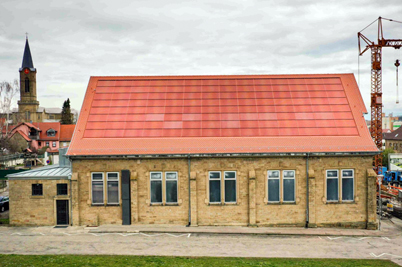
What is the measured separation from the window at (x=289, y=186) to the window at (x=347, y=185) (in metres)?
3.24

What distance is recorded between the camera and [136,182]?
937 inches

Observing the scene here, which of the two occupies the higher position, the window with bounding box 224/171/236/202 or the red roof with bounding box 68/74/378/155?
the red roof with bounding box 68/74/378/155

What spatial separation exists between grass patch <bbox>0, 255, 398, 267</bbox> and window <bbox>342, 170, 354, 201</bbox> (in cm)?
676

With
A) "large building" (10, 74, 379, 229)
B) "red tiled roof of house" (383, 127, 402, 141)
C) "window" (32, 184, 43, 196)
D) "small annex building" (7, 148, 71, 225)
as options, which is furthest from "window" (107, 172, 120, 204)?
"red tiled roof of house" (383, 127, 402, 141)

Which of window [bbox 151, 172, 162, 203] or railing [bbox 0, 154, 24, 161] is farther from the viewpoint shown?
railing [bbox 0, 154, 24, 161]

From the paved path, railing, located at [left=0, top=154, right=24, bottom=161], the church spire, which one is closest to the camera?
the paved path

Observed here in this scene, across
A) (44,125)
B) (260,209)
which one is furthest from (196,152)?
(44,125)

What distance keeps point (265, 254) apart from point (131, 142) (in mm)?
11115

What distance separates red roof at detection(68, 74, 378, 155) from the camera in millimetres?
24234

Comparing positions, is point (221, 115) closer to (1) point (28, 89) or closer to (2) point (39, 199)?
(2) point (39, 199)

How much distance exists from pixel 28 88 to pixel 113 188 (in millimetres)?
117482

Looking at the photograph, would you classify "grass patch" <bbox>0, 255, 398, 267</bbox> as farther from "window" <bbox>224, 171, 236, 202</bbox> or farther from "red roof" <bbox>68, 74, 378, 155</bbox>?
"red roof" <bbox>68, 74, 378, 155</bbox>

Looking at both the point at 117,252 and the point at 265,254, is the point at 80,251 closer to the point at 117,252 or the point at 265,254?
the point at 117,252

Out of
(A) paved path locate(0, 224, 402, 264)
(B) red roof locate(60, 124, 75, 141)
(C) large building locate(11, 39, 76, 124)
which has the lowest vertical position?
(A) paved path locate(0, 224, 402, 264)
